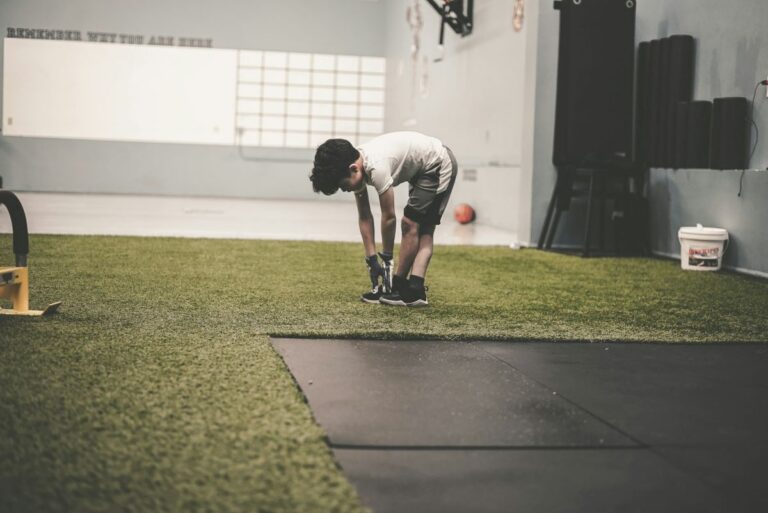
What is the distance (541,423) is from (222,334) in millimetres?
1172

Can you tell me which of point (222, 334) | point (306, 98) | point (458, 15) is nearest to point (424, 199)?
point (222, 334)

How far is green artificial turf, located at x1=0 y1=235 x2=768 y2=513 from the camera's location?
58.6 inches

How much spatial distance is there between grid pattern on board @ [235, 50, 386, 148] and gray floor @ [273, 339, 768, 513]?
34.2 ft

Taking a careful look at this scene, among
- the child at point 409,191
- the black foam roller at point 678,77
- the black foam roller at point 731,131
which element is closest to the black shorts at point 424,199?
the child at point 409,191

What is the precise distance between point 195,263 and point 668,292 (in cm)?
236

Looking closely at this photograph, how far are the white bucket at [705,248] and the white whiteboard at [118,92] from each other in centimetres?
862

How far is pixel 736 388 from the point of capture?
2387 millimetres

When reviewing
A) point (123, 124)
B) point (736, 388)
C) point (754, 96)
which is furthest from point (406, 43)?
point (736, 388)

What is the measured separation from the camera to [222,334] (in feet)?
9.10

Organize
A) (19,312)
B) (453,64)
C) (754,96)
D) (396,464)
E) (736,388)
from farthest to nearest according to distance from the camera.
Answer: (453,64) → (754,96) → (19,312) → (736,388) → (396,464)

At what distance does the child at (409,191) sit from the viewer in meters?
3.33

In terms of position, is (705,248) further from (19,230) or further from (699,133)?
(19,230)

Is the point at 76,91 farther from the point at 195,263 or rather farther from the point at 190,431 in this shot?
the point at 190,431

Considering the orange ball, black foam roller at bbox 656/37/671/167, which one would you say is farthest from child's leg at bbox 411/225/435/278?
the orange ball
